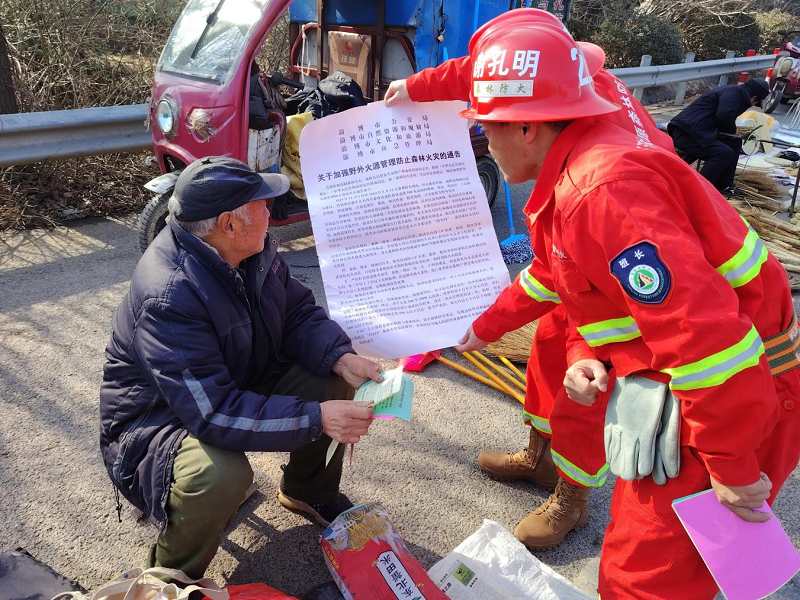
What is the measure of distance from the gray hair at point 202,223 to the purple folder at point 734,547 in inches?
54.6

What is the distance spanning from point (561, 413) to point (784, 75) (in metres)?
12.7

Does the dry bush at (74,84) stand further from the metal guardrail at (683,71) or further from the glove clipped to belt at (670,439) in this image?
the metal guardrail at (683,71)

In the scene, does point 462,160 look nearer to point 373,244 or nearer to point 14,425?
point 373,244

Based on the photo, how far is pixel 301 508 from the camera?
235 centimetres

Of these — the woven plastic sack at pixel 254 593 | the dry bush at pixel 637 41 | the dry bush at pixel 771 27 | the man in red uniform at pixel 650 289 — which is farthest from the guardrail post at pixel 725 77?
the woven plastic sack at pixel 254 593

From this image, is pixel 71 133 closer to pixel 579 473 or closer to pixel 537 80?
pixel 537 80

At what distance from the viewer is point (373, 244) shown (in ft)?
7.14

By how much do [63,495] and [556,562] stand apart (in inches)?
73.5

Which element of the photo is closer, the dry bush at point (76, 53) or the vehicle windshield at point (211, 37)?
the vehicle windshield at point (211, 37)

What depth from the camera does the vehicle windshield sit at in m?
3.89

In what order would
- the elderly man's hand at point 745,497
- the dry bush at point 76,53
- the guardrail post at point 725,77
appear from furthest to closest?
the guardrail post at point 725,77 < the dry bush at point 76,53 < the elderly man's hand at point 745,497

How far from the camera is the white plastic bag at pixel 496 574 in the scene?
200 cm

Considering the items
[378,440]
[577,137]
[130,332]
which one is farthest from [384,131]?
[378,440]

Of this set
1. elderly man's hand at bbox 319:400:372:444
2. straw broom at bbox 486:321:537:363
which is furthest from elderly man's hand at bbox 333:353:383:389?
straw broom at bbox 486:321:537:363
